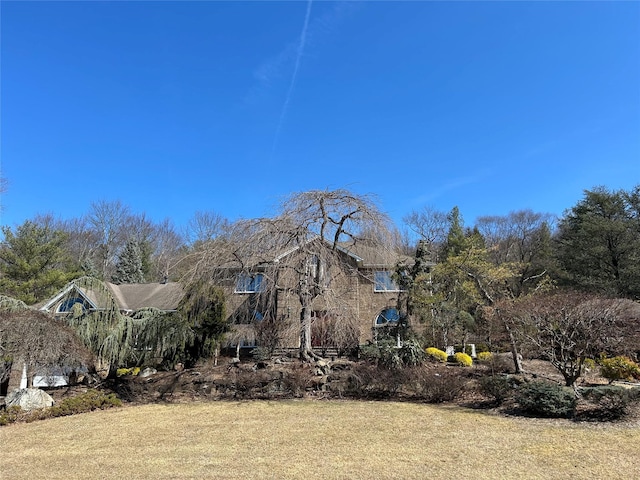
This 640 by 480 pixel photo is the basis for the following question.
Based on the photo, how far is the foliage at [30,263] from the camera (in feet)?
83.5

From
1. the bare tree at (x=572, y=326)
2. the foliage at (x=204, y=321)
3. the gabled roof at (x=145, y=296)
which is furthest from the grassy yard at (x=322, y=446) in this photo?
the gabled roof at (x=145, y=296)

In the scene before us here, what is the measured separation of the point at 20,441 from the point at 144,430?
243cm

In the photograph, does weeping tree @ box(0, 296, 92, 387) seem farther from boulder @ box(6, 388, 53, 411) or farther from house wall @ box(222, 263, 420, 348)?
house wall @ box(222, 263, 420, 348)

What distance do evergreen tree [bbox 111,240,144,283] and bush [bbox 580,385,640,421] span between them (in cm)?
3635

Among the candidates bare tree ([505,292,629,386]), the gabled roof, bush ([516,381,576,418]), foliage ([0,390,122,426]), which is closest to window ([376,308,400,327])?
the gabled roof

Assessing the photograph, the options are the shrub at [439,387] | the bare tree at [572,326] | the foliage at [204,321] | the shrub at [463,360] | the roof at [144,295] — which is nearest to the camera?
the bare tree at [572,326]

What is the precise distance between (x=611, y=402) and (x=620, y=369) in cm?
845

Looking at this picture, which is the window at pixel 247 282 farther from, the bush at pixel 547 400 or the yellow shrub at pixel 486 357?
the yellow shrub at pixel 486 357

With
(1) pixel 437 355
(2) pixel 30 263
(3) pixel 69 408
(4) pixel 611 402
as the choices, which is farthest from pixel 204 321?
(2) pixel 30 263

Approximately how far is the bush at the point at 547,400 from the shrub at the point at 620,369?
26.3ft

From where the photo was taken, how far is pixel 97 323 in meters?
14.2

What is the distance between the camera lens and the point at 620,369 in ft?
49.3

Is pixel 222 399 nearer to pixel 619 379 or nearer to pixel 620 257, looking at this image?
pixel 619 379

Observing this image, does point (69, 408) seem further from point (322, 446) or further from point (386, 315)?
point (386, 315)
